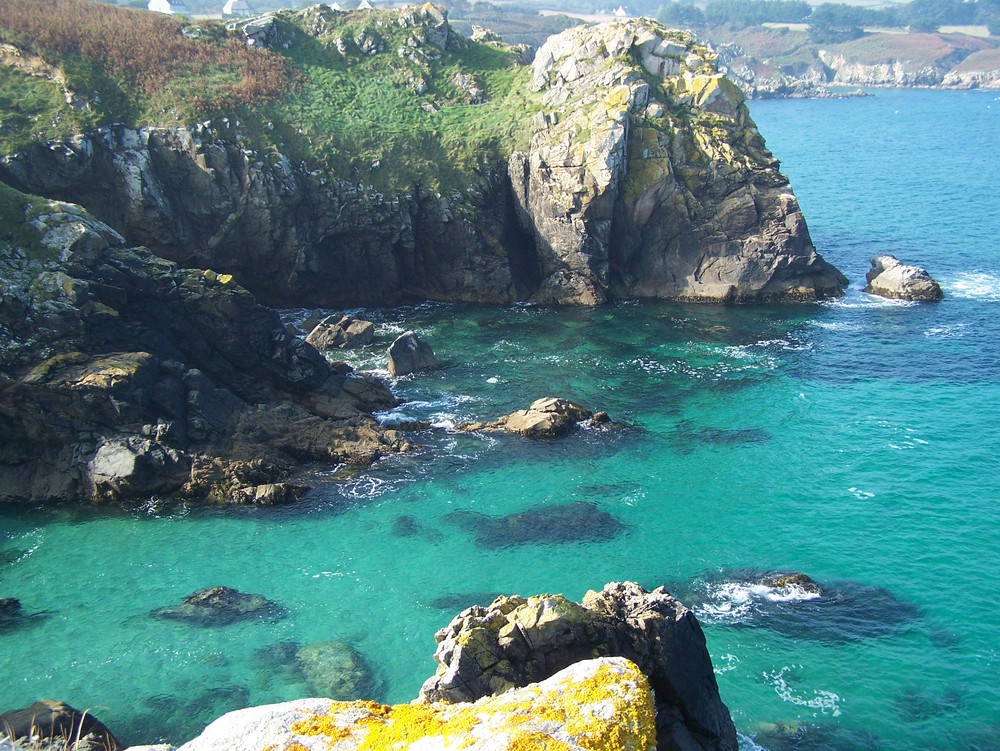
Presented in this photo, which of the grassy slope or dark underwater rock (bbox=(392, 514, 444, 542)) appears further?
the grassy slope

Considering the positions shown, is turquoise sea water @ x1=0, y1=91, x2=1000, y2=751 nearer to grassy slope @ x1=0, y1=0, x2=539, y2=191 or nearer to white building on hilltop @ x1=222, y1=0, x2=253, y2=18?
grassy slope @ x1=0, y1=0, x2=539, y2=191

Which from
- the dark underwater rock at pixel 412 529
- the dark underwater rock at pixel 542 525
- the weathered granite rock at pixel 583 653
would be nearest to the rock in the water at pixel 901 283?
the dark underwater rock at pixel 542 525

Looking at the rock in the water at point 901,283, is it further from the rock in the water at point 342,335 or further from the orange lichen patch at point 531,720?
the orange lichen patch at point 531,720

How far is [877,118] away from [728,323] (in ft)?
498

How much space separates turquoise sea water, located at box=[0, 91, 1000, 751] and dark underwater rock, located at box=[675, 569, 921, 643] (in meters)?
0.14

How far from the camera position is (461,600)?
3872 cm

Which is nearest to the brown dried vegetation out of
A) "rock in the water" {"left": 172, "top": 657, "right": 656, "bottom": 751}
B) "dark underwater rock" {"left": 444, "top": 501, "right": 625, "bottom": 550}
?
"dark underwater rock" {"left": 444, "top": 501, "right": 625, "bottom": 550}

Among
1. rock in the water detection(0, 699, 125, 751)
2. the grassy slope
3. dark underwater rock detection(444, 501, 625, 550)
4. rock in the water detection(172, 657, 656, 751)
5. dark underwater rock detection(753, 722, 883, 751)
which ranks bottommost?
dark underwater rock detection(444, 501, 625, 550)

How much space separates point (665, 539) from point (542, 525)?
21.5 ft

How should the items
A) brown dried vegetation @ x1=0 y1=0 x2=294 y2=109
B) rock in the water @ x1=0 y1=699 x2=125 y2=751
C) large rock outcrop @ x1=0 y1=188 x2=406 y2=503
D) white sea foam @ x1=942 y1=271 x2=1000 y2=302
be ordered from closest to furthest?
rock in the water @ x1=0 y1=699 x2=125 y2=751, large rock outcrop @ x1=0 y1=188 x2=406 y2=503, white sea foam @ x1=942 y1=271 x2=1000 y2=302, brown dried vegetation @ x1=0 y1=0 x2=294 y2=109

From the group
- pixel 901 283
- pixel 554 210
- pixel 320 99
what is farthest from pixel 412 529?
pixel 320 99

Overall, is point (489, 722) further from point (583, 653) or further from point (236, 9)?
point (236, 9)

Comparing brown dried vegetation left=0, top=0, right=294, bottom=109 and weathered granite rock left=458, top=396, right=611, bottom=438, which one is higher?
brown dried vegetation left=0, top=0, right=294, bottom=109

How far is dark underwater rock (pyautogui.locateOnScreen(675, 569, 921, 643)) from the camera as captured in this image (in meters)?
36.4
